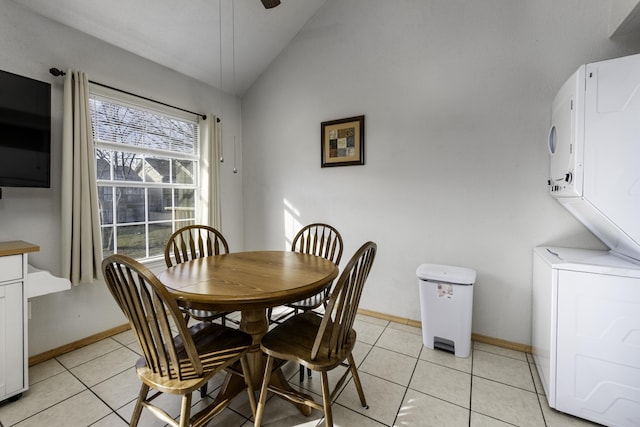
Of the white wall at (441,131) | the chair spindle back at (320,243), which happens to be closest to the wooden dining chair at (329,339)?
the chair spindle back at (320,243)

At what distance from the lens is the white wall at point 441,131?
2.11 m

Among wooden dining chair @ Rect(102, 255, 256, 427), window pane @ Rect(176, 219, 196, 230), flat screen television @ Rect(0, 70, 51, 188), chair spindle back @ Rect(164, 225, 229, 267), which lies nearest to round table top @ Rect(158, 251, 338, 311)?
wooden dining chair @ Rect(102, 255, 256, 427)

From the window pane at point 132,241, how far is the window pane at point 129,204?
81 mm

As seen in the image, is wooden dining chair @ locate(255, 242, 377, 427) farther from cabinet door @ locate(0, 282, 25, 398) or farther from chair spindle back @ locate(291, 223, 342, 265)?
cabinet door @ locate(0, 282, 25, 398)

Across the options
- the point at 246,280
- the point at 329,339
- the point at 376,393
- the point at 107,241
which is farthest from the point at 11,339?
the point at 376,393

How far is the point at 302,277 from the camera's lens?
1.54m

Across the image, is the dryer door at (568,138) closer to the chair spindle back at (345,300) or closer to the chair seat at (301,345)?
the chair spindle back at (345,300)

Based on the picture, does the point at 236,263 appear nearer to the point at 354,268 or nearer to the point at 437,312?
the point at 354,268

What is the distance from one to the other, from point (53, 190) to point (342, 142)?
249cm

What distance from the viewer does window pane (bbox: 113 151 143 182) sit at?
2.59 m

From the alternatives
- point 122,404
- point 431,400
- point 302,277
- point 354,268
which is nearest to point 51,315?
point 122,404

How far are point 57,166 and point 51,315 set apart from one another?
115 centimetres

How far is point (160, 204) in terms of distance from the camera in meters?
2.97

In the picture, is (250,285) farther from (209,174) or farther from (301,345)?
(209,174)
